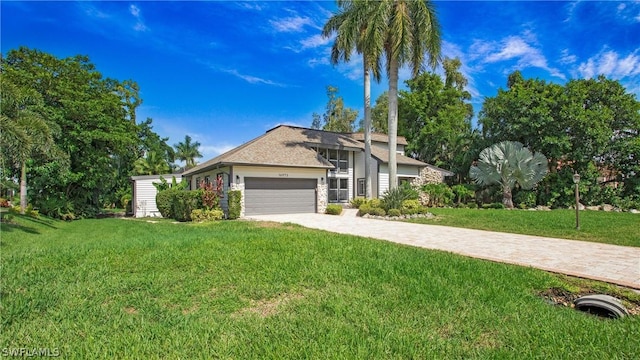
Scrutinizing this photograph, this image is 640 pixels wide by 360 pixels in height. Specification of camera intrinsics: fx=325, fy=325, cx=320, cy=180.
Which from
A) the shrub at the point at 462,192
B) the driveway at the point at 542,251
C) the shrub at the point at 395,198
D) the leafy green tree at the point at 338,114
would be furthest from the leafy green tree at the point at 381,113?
the driveway at the point at 542,251

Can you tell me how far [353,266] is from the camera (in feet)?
17.9

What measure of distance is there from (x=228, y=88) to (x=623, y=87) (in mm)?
26211

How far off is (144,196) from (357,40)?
18.3m

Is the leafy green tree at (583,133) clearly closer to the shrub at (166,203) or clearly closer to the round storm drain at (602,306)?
the round storm drain at (602,306)

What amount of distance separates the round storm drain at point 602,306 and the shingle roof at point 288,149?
14.6m

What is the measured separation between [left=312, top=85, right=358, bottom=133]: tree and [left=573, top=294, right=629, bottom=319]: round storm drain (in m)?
41.7

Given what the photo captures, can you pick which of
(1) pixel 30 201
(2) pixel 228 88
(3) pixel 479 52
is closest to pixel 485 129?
(3) pixel 479 52

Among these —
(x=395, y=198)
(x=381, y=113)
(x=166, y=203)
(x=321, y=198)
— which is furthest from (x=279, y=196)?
(x=381, y=113)

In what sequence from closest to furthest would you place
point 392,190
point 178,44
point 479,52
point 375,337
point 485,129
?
point 375,337, point 178,44, point 479,52, point 392,190, point 485,129

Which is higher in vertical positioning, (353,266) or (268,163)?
(268,163)

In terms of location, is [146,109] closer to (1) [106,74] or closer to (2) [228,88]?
(1) [106,74]

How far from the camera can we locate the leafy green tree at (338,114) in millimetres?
45156

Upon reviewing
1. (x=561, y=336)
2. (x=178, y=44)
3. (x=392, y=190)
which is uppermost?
(x=178, y=44)

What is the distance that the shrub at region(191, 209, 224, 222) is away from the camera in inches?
601
